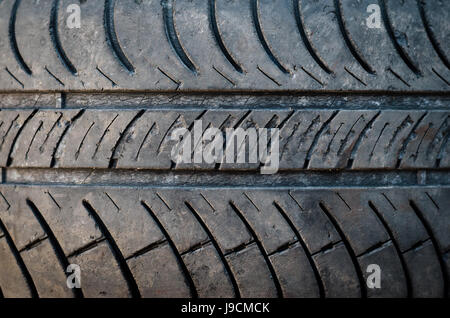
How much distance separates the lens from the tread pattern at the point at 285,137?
1.02m

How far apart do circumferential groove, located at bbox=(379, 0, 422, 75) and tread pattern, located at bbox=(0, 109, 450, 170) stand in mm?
124

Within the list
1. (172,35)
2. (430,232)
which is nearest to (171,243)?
(172,35)

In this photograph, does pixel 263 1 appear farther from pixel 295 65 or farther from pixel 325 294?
pixel 325 294

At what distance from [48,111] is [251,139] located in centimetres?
58

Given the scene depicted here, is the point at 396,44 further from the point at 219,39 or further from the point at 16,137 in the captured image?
the point at 16,137

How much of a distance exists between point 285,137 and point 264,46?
0.85 feet

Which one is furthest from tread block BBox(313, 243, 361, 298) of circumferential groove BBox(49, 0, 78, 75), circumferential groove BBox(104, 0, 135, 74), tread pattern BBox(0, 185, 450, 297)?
circumferential groove BBox(49, 0, 78, 75)

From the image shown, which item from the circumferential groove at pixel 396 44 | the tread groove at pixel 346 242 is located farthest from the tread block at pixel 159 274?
the circumferential groove at pixel 396 44

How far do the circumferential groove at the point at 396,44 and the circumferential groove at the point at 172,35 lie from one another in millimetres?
545

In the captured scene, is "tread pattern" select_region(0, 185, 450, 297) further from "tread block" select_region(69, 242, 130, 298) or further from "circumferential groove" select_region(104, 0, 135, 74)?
"circumferential groove" select_region(104, 0, 135, 74)

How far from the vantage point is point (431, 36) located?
102cm

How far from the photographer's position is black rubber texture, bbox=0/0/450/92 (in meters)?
1.02

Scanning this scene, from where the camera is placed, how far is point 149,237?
1031 millimetres
